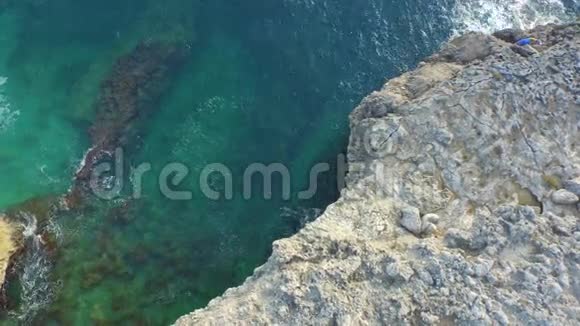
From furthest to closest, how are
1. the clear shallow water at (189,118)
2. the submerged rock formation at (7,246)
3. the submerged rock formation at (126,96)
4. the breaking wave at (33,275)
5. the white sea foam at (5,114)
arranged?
the white sea foam at (5,114) < the submerged rock formation at (126,96) < the clear shallow water at (189,118) < the submerged rock formation at (7,246) < the breaking wave at (33,275)

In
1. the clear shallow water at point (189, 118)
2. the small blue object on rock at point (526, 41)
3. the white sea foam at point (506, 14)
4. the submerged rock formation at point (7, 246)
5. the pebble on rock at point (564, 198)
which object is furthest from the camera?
the white sea foam at point (506, 14)

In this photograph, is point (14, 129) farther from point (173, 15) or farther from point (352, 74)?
point (352, 74)

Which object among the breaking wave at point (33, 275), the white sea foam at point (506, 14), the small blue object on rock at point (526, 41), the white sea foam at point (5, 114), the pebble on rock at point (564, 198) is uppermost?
the white sea foam at point (506, 14)

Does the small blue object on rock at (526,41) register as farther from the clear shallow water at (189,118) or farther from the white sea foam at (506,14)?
the clear shallow water at (189,118)

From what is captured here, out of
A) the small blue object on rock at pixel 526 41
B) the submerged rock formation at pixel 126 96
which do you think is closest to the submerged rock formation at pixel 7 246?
the submerged rock formation at pixel 126 96

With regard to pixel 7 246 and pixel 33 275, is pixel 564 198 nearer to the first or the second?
pixel 33 275

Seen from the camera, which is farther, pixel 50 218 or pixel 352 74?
pixel 352 74

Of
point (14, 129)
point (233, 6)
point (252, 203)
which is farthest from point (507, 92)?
point (14, 129)

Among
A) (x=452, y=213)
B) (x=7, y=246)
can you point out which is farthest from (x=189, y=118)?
(x=452, y=213)
